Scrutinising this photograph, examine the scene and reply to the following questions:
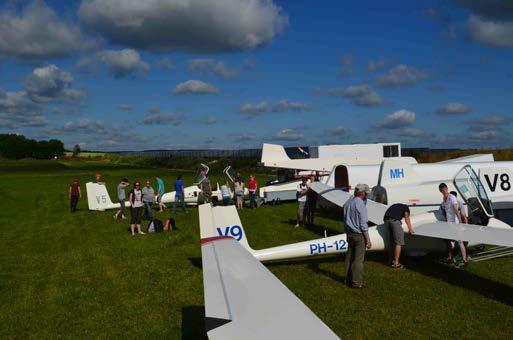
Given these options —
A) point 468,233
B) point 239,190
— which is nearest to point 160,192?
point 239,190

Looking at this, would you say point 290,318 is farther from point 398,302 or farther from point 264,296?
point 398,302

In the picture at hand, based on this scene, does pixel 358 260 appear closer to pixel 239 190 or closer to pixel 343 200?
pixel 343 200

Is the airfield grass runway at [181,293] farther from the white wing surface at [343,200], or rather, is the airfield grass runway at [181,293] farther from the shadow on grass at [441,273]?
the white wing surface at [343,200]

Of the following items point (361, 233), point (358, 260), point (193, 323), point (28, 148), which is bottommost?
point (193, 323)

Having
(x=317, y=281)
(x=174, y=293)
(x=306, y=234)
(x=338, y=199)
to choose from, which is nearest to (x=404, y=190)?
(x=338, y=199)

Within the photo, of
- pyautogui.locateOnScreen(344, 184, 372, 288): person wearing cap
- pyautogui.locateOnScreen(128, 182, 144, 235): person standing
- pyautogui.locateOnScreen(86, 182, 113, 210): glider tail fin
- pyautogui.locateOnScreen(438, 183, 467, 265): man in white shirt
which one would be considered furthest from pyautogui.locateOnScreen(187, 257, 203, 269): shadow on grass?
pyautogui.locateOnScreen(86, 182, 113, 210): glider tail fin

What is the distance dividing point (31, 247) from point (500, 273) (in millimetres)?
11967

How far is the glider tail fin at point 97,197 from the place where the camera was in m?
21.0

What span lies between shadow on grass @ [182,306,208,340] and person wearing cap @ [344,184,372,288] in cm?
283

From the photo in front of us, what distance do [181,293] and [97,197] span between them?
558 inches

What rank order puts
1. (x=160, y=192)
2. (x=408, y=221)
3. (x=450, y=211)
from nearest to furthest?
1. (x=408, y=221)
2. (x=450, y=211)
3. (x=160, y=192)

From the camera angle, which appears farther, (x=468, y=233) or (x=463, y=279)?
(x=463, y=279)

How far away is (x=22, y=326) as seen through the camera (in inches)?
270

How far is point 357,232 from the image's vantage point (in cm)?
816
